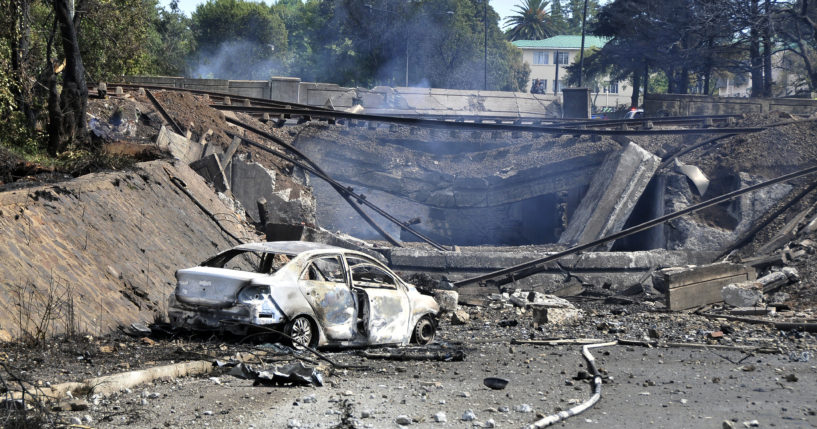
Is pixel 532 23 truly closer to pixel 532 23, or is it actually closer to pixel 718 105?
pixel 532 23

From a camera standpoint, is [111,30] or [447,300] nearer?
[447,300]

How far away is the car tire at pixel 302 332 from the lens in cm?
855

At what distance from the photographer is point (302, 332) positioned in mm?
8703

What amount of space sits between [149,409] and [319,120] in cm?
1879

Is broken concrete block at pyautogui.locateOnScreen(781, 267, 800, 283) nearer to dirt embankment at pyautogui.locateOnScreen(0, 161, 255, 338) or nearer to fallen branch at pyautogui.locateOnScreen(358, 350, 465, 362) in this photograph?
fallen branch at pyautogui.locateOnScreen(358, 350, 465, 362)

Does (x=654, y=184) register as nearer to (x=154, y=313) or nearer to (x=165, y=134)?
(x=165, y=134)

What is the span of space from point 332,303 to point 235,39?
240ft

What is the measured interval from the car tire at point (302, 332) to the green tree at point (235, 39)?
69.9 meters

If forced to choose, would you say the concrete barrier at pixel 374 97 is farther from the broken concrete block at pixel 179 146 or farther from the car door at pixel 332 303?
the car door at pixel 332 303

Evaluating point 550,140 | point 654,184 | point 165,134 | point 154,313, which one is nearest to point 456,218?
point 550,140

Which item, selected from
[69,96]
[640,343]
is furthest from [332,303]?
[69,96]

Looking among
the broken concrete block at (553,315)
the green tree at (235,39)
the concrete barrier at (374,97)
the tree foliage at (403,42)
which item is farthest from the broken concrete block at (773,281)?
the green tree at (235,39)

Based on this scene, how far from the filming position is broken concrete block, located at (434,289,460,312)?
14.1 meters

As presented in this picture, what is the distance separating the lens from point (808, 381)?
784 cm
